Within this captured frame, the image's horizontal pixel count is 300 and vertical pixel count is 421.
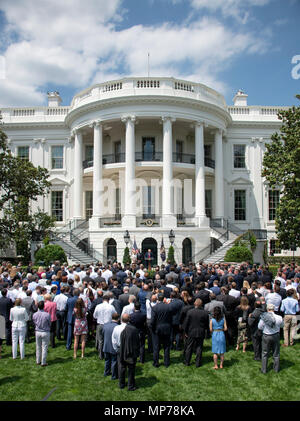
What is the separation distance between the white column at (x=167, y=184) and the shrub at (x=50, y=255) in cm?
784

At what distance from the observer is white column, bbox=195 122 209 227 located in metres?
28.4

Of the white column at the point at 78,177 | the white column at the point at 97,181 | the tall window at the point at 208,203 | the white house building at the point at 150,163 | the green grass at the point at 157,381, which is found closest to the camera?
the green grass at the point at 157,381

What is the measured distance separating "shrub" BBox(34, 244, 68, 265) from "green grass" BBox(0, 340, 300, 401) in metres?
13.9

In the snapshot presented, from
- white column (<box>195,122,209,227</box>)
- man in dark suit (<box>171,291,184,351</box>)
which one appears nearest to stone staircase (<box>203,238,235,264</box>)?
white column (<box>195,122,209,227</box>)

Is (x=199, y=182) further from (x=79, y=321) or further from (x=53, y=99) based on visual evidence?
(x=79, y=321)

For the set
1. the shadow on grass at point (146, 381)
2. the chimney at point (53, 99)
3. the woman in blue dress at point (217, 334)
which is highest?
the chimney at point (53, 99)

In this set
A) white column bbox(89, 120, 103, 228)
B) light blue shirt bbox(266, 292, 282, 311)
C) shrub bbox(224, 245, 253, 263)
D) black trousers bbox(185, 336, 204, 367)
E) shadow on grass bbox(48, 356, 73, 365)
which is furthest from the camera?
white column bbox(89, 120, 103, 228)

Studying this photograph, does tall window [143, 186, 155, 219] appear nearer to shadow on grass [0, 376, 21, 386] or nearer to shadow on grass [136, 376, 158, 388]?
shadow on grass [136, 376, 158, 388]

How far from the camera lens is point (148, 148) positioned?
30.9m

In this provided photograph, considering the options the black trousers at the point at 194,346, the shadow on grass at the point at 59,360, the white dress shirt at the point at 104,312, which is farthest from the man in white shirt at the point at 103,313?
the black trousers at the point at 194,346

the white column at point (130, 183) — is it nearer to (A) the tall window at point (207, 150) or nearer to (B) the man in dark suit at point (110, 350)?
(A) the tall window at point (207, 150)

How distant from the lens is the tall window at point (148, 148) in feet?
100

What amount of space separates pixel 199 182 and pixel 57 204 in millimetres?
13410

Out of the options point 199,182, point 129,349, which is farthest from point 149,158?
point 129,349
